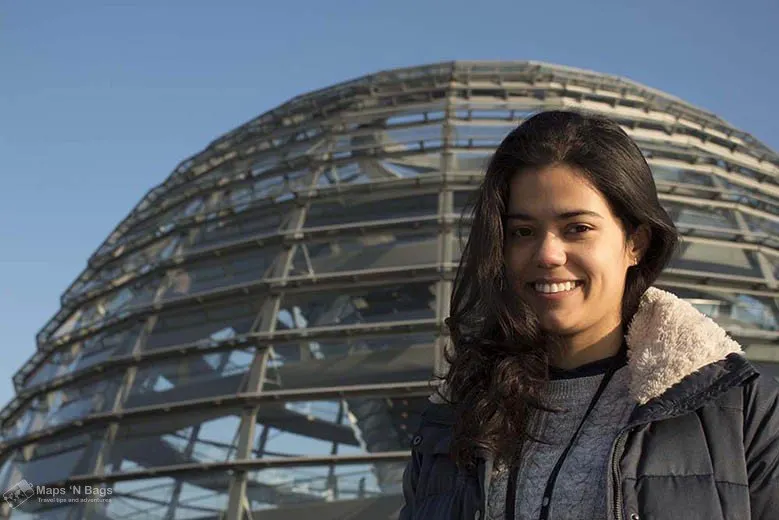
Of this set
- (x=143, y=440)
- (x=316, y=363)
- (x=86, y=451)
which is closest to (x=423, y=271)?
(x=316, y=363)

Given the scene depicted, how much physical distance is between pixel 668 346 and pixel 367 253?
958 cm

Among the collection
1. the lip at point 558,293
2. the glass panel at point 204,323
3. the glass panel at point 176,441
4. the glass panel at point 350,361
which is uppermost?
the glass panel at point 204,323

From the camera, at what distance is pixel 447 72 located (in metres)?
15.3

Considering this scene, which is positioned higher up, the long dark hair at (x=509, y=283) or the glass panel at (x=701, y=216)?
the glass panel at (x=701, y=216)

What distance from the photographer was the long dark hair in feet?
6.94

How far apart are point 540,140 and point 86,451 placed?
33.2 ft

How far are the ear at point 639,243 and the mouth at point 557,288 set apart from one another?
17 cm

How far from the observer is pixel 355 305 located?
440 inches

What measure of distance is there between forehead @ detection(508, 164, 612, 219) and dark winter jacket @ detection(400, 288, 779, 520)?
27cm

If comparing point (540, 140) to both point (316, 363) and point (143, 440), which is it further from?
point (143, 440)

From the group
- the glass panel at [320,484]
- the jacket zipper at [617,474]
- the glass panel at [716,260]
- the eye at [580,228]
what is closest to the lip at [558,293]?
the eye at [580,228]

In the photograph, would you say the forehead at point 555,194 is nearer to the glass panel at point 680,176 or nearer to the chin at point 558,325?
the chin at point 558,325

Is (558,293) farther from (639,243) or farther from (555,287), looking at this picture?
(639,243)

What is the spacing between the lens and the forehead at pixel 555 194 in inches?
83.4
